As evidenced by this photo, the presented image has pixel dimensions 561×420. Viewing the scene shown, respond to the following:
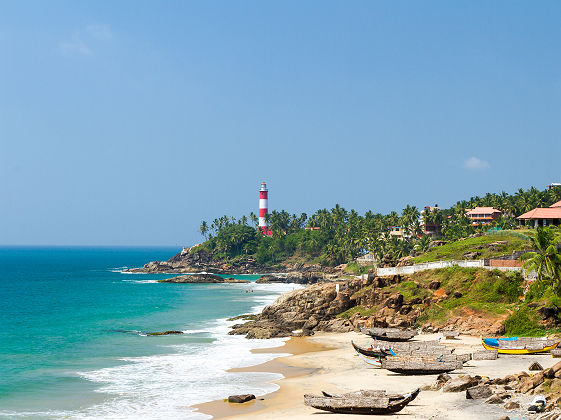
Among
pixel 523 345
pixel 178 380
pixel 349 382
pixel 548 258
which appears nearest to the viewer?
pixel 349 382

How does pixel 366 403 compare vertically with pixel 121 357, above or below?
above

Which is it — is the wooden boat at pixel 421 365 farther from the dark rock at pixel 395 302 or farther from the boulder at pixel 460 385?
the dark rock at pixel 395 302

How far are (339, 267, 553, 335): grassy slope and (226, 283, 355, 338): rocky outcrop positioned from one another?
1.66 meters

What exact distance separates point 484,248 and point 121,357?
159 ft

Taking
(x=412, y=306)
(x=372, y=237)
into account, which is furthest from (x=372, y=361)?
(x=372, y=237)

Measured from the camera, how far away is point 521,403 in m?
25.9

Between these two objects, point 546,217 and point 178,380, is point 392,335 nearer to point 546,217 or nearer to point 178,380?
point 178,380

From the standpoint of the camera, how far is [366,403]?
2717 cm

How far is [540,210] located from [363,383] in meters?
58.1

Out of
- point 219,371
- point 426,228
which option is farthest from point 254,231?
point 219,371

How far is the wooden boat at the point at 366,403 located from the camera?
26953mm

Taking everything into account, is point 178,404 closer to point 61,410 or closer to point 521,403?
point 61,410

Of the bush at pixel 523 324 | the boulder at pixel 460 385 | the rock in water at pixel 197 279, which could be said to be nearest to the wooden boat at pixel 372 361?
the boulder at pixel 460 385

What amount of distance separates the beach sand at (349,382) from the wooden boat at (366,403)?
379 millimetres
